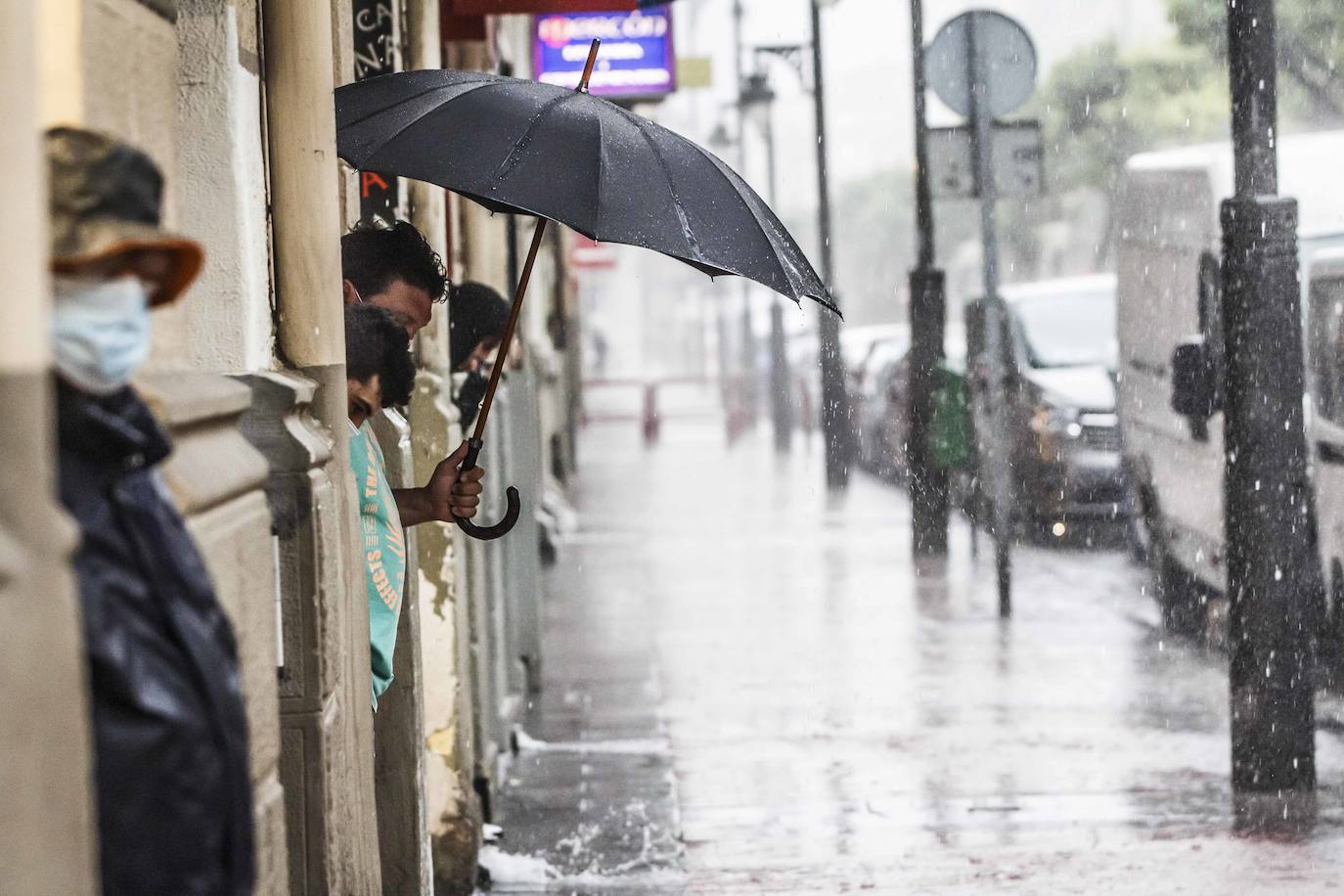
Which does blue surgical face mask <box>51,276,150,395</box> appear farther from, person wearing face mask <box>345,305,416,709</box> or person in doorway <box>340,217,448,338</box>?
person in doorway <box>340,217,448,338</box>

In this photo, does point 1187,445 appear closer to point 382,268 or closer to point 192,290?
point 382,268

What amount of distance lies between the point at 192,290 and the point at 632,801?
12.8 ft

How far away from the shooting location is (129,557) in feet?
7.46

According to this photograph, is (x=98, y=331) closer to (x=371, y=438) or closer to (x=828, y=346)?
(x=371, y=438)

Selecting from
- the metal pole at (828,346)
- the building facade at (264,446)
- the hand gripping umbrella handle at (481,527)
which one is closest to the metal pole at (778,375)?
the metal pole at (828,346)

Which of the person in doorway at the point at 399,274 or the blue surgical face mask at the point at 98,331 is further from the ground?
the person in doorway at the point at 399,274

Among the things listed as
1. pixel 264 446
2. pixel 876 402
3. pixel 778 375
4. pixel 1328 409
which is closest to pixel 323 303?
pixel 264 446

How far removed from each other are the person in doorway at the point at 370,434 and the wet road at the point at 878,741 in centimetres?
204

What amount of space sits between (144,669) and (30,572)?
271mm

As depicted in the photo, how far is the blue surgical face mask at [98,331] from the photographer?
2189 millimetres

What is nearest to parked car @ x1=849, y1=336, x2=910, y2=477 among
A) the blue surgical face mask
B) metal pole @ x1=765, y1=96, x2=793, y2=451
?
metal pole @ x1=765, y1=96, x2=793, y2=451

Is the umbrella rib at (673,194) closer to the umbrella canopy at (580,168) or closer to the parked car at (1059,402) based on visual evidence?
the umbrella canopy at (580,168)

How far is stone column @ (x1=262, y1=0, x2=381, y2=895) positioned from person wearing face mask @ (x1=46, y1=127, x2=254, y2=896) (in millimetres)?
1638

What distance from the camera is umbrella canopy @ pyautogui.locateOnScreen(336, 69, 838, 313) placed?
4.28m
